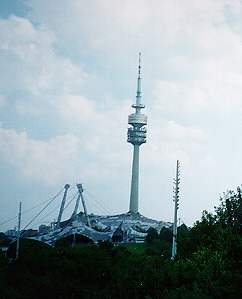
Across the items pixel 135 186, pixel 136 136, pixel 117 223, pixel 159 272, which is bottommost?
pixel 159 272

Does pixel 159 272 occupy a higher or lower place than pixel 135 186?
lower

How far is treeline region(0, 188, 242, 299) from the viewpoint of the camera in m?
23.6

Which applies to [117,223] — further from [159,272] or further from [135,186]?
[159,272]

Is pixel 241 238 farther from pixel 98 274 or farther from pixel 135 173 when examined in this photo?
pixel 135 173

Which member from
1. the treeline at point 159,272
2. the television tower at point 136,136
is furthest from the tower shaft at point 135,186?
the treeline at point 159,272

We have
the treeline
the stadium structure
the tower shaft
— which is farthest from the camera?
the tower shaft

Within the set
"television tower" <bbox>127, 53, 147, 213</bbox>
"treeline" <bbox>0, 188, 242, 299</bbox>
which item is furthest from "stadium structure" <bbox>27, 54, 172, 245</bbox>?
"treeline" <bbox>0, 188, 242, 299</bbox>

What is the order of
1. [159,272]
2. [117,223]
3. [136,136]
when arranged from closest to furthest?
[159,272]
[117,223]
[136,136]

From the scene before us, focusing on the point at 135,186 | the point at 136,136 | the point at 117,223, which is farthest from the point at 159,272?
the point at 136,136

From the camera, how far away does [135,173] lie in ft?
488

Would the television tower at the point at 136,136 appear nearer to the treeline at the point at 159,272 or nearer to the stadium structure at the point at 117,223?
the stadium structure at the point at 117,223

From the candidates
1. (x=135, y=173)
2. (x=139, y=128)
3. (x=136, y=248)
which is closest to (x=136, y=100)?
(x=139, y=128)

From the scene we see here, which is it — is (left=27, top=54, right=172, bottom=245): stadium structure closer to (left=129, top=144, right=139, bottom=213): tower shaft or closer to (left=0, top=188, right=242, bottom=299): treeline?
(left=129, top=144, right=139, bottom=213): tower shaft

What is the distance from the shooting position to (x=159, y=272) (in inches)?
975
